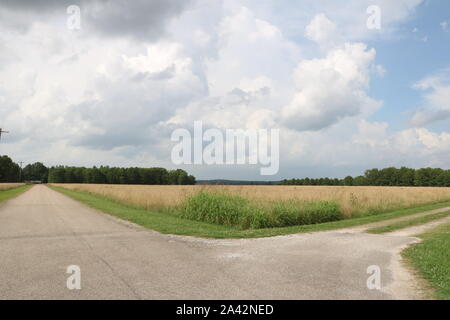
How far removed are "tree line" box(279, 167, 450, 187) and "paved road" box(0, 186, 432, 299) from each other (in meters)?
114

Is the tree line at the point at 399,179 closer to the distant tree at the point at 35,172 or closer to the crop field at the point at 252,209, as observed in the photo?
the crop field at the point at 252,209

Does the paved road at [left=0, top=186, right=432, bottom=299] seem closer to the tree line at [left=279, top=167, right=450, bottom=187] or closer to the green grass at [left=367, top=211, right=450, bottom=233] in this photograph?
the green grass at [left=367, top=211, right=450, bottom=233]

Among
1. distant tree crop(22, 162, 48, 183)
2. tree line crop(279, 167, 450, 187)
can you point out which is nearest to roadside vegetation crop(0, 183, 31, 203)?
tree line crop(279, 167, 450, 187)

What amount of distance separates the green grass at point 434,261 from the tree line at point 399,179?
4443 inches

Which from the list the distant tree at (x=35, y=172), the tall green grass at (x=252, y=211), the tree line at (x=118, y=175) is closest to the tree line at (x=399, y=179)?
the tree line at (x=118, y=175)

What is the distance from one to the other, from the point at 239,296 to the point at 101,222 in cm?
1111

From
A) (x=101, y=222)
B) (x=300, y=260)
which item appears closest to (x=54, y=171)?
(x=101, y=222)

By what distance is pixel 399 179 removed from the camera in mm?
115188

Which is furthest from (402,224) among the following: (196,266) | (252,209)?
(196,266)

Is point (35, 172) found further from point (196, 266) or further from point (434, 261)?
point (434, 261)

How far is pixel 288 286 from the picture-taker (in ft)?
19.2

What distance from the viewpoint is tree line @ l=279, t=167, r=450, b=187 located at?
4222 inches

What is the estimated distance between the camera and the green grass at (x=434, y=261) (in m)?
6.05

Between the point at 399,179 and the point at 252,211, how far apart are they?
4562 inches
